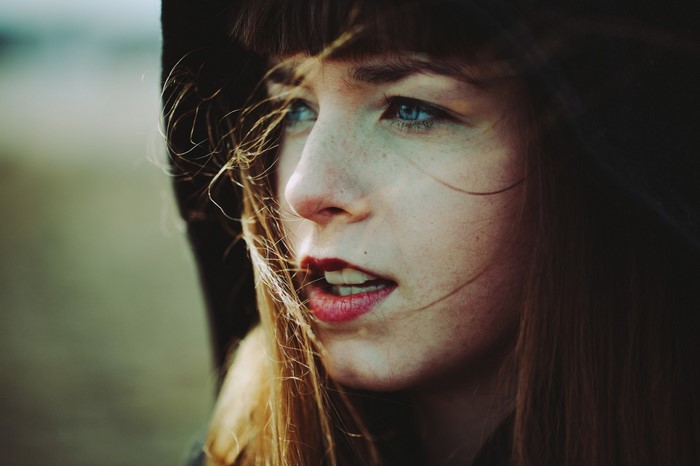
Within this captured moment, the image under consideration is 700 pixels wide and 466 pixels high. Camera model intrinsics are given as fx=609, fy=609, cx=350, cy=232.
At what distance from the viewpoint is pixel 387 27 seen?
1.10 metres

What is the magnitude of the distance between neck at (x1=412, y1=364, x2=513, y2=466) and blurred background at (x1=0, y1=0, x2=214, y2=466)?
947 millimetres

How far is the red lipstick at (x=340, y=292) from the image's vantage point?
1.22 m

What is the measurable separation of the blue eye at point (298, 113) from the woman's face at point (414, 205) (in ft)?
0.49

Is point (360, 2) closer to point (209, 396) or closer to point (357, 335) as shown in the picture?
point (357, 335)

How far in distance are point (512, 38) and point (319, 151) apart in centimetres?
41

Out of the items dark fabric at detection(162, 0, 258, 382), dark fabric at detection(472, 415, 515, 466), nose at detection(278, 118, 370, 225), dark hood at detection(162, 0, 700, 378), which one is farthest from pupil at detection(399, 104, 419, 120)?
dark fabric at detection(472, 415, 515, 466)

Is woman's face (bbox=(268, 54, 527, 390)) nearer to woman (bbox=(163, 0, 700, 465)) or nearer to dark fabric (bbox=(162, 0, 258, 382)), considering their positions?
woman (bbox=(163, 0, 700, 465))

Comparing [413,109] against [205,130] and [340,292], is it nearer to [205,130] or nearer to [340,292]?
[340,292]

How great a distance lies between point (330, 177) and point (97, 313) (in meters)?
4.44

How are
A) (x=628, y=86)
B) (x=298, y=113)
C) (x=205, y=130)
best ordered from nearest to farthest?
(x=628, y=86), (x=298, y=113), (x=205, y=130)

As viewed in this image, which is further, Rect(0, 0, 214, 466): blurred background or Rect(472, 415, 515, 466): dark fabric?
Rect(0, 0, 214, 466): blurred background

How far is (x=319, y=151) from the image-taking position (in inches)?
46.8

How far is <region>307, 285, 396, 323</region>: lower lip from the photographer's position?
4.01 ft

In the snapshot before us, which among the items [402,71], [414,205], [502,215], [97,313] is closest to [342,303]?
[414,205]
